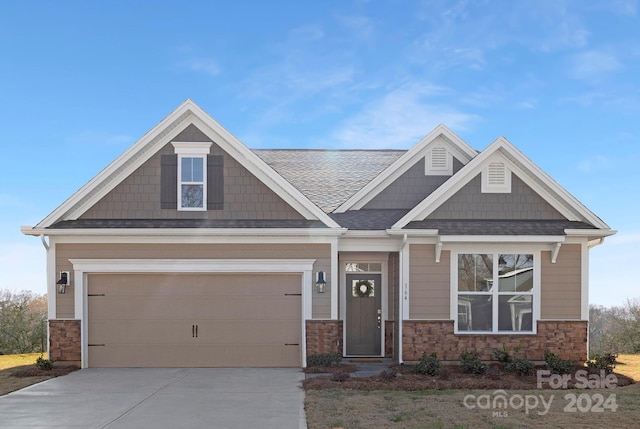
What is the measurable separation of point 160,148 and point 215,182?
150cm

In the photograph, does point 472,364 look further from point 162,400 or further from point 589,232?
point 162,400

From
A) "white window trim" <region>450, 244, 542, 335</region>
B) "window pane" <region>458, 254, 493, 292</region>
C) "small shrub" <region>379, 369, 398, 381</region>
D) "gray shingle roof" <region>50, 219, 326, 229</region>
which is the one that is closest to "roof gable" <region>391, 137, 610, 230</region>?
"white window trim" <region>450, 244, 542, 335</region>

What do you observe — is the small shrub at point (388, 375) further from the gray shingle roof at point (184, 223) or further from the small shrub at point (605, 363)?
the small shrub at point (605, 363)

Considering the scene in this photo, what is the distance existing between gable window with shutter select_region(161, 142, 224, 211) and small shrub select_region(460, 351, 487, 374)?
638cm

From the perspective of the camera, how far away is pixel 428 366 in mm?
11695

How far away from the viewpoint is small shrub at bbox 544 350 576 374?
477 inches

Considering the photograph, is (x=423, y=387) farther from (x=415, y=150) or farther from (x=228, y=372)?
(x=415, y=150)

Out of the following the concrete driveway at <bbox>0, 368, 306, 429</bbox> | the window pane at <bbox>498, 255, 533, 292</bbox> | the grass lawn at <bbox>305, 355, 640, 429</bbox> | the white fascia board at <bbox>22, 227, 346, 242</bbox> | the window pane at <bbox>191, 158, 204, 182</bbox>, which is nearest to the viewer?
the grass lawn at <bbox>305, 355, 640, 429</bbox>

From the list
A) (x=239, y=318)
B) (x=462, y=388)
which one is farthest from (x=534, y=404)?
(x=239, y=318)

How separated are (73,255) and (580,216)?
1184 cm

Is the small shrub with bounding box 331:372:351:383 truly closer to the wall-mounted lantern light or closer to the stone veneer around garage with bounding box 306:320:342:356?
the stone veneer around garage with bounding box 306:320:342:356

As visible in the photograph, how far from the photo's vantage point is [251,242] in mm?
13070

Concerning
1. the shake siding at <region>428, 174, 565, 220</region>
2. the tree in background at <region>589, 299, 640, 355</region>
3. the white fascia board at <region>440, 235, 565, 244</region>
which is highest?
the shake siding at <region>428, 174, 565, 220</region>

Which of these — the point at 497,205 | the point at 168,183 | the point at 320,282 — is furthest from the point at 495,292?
Result: the point at 168,183
